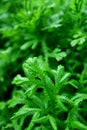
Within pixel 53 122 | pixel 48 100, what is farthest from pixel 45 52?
pixel 53 122

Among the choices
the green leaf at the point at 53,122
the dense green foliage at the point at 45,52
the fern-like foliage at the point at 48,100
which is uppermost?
the dense green foliage at the point at 45,52

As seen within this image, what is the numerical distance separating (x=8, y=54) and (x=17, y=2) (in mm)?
536

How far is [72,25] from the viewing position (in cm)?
208

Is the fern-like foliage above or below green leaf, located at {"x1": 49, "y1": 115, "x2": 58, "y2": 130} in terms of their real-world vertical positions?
above

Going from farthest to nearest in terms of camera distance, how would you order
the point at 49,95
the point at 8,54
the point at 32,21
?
the point at 8,54
the point at 32,21
the point at 49,95

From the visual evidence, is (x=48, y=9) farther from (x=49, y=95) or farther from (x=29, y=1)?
(x=49, y=95)

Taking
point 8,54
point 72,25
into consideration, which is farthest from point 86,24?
point 8,54

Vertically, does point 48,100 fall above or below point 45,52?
below

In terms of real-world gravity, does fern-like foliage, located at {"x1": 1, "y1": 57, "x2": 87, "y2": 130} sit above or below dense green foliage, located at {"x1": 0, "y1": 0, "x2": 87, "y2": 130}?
below

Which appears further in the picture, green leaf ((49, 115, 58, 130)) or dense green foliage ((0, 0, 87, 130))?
dense green foliage ((0, 0, 87, 130))

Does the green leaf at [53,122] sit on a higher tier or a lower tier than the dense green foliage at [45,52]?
lower

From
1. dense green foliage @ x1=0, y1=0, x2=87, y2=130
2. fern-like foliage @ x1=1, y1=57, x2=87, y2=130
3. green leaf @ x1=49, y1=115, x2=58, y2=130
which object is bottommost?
green leaf @ x1=49, y1=115, x2=58, y2=130

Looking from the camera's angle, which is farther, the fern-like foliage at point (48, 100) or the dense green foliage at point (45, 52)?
the dense green foliage at point (45, 52)

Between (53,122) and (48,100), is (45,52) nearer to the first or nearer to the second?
(48,100)
